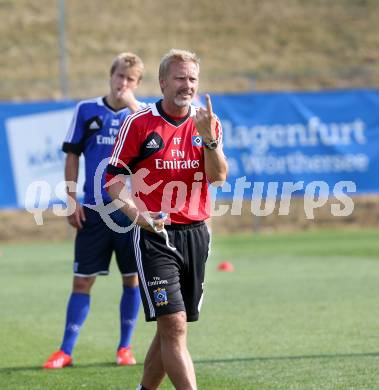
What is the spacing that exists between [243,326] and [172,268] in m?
3.57

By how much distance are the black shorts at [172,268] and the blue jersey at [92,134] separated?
2069mm

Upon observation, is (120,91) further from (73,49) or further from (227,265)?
(73,49)

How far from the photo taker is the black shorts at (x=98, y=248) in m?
7.73

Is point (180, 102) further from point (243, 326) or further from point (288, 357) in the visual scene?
point (243, 326)

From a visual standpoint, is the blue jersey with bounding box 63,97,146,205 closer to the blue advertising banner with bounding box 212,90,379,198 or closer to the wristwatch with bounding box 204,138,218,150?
the wristwatch with bounding box 204,138,218,150

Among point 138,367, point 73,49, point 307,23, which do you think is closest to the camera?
point 138,367

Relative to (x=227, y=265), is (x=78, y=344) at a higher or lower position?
higher

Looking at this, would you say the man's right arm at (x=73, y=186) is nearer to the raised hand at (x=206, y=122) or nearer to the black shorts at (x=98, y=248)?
the black shorts at (x=98, y=248)

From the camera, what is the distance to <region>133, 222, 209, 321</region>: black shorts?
5.61 metres

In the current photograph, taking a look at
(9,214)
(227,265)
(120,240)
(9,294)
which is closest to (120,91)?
(120,240)

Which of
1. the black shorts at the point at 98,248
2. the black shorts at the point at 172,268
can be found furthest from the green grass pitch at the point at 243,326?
the black shorts at the point at 172,268

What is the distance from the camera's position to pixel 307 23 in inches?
→ 1243

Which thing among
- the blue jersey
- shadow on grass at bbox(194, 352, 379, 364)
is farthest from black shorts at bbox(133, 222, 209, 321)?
the blue jersey

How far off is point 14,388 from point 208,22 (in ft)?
85.0
